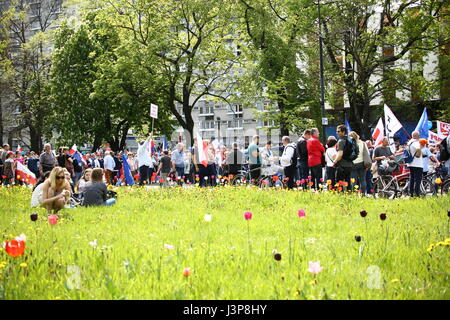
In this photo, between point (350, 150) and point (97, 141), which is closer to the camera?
point (350, 150)

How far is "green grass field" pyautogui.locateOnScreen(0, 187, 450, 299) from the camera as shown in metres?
3.64

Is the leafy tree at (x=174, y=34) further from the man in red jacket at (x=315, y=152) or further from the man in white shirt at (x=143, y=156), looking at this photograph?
the man in red jacket at (x=315, y=152)

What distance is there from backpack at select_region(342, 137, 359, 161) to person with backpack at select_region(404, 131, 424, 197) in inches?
70.8

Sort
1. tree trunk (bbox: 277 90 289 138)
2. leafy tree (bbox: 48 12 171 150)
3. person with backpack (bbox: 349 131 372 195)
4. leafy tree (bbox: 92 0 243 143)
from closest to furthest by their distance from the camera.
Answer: person with backpack (bbox: 349 131 372 195) < tree trunk (bbox: 277 90 289 138) < leafy tree (bbox: 92 0 243 143) < leafy tree (bbox: 48 12 171 150)

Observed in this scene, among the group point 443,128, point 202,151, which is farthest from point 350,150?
point 443,128

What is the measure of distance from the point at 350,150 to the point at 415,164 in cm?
213

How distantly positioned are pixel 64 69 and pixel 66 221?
36.1 metres

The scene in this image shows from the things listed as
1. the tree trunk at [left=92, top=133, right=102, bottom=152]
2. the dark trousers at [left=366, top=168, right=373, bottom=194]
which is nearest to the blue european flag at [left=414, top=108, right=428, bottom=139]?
the dark trousers at [left=366, top=168, right=373, bottom=194]

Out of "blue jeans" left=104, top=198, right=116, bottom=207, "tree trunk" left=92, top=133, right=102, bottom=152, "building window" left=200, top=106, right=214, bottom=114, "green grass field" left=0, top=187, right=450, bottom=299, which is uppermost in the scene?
"building window" left=200, top=106, right=214, bottom=114

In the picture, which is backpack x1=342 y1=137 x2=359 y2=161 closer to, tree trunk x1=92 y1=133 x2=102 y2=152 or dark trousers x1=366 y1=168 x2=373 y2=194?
dark trousers x1=366 y1=168 x2=373 y2=194

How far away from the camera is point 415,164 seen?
1280 centimetres

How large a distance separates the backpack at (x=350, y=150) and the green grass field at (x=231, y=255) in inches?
107

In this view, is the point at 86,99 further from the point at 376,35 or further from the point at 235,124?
the point at 235,124

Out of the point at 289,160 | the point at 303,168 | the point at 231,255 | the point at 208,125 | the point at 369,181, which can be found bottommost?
the point at 231,255
